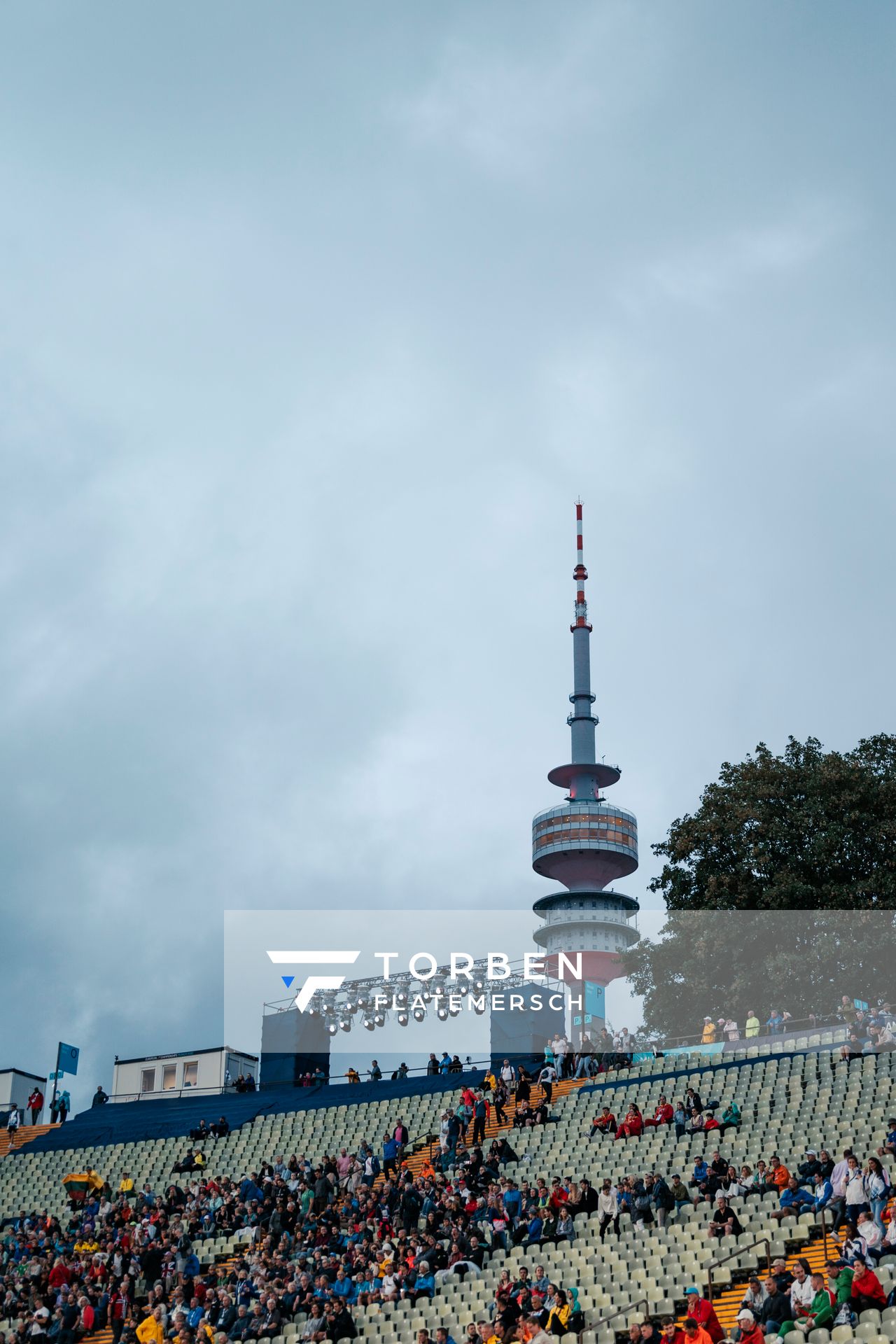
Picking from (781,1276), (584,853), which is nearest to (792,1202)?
(781,1276)

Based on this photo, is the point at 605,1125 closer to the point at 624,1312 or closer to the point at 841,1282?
the point at 624,1312

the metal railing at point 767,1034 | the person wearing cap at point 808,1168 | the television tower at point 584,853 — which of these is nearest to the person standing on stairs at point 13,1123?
the metal railing at point 767,1034

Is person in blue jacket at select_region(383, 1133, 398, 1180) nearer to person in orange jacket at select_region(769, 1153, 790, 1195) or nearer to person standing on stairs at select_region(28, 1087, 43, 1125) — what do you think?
person in orange jacket at select_region(769, 1153, 790, 1195)

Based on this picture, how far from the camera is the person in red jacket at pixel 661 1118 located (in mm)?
27770

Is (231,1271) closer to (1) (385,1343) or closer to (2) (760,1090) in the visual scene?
(1) (385,1343)

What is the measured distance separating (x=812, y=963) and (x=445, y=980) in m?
11.5

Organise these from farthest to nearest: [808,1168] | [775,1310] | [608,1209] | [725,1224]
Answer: [608,1209] < [808,1168] < [725,1224] < [775,1310]

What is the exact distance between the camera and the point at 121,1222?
3020 cm

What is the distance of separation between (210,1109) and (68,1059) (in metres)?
9.52

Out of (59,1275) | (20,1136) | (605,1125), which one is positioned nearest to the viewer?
(59,1275)

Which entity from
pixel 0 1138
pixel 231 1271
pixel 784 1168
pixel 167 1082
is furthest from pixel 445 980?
pixel 784 1168

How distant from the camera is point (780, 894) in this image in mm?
42750

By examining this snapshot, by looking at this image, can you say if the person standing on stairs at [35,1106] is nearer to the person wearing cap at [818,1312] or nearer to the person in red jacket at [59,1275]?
the person in red jacket at [59,1275]

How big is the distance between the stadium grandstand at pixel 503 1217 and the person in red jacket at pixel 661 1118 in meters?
0.04
